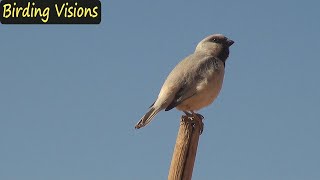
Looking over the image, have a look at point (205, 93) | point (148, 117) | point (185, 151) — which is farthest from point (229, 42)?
point (185, 151)

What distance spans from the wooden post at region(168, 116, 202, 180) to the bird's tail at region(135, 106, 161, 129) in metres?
0.99

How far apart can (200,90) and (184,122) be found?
1455 mm

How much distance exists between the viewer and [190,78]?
845 cm

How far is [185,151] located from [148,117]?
4.95ft

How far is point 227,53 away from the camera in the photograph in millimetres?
9680

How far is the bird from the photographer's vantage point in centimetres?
832

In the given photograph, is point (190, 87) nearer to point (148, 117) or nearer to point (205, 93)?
point (205, 93)

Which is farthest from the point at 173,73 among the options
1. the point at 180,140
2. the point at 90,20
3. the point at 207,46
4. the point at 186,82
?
the point at 90,20

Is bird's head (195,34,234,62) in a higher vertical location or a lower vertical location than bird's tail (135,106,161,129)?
higher

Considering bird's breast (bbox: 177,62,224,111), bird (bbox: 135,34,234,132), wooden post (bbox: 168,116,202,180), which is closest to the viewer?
wooden post (bbox: 168,116,202,180)

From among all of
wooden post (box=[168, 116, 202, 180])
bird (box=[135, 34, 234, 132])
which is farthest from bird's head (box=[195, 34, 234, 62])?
wooden post (box=[168, 116, 202, 180])

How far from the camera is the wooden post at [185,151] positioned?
6.57 meters

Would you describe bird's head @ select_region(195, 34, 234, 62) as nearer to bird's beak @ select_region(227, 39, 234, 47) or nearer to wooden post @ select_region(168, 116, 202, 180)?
bird's beak @ select_region(227, 39, 234, 47)

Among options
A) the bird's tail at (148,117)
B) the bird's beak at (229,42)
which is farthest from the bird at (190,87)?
the bird's beak at (229,42)
